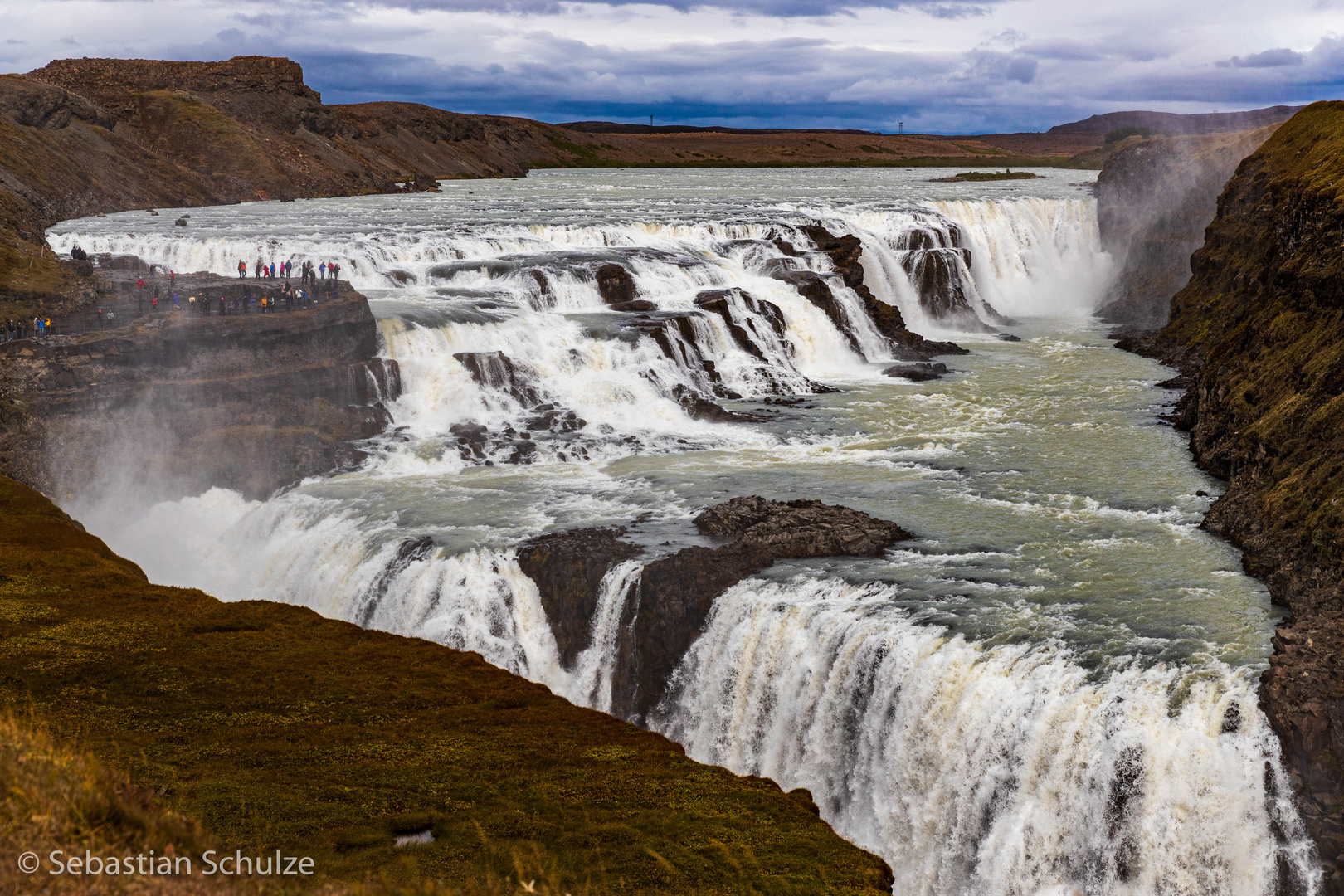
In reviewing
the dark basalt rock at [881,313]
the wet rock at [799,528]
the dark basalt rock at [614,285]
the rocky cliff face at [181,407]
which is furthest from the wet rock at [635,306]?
the wet rock at [799,528]

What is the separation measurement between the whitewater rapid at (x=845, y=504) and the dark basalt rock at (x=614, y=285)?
47 centimetres

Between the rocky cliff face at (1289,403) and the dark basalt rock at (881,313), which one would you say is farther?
the dark basalt rock at (881,313)

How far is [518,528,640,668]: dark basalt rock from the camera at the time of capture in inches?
931

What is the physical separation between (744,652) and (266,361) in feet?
67.1

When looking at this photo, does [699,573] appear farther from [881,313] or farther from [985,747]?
[881,313]

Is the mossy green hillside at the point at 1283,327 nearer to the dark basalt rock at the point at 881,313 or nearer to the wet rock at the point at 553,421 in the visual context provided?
the dark basalt rock at the point at 881,313

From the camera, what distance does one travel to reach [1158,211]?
64.9 metres

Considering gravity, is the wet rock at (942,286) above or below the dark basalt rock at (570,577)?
above

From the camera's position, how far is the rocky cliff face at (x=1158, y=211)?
59013 mm

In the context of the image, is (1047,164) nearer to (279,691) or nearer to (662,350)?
(662,350)

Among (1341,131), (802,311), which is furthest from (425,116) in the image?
(1341,131)

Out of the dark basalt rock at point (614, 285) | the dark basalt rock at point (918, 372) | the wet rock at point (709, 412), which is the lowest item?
the wet rock at point (709, 412)

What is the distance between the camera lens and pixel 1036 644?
62.8ft

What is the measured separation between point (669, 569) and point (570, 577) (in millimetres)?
2270
